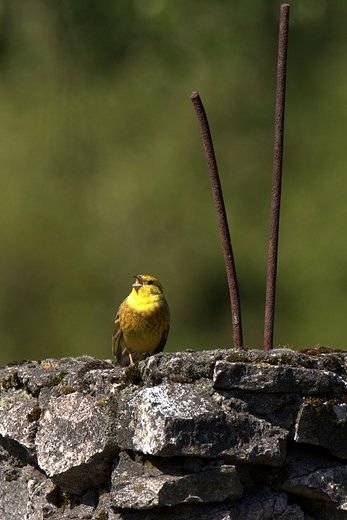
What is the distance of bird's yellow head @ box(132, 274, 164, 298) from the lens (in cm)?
422

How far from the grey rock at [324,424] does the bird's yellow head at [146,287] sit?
159 centimetres

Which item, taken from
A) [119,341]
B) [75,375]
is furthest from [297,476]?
[119,341]

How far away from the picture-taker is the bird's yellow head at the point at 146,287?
422cm

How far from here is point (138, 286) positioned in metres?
4.23

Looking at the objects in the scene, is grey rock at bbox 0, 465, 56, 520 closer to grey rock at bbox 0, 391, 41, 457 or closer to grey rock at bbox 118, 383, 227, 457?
grey rock at bbox 0, 391, 41, 457

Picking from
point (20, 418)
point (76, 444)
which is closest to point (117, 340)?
point (20, 418)

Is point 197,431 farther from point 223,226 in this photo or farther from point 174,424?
point 223,226

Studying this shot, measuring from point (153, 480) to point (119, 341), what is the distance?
1.52 m

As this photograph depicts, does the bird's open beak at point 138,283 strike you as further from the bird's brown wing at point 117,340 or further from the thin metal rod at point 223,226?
the thin metal rod at point 223,226

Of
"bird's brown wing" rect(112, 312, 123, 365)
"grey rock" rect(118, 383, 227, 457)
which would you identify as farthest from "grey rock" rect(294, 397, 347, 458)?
"bird's brown wing" rect(112, 312, 123, 365)

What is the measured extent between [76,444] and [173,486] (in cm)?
52

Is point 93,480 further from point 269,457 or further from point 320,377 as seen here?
point 320,377

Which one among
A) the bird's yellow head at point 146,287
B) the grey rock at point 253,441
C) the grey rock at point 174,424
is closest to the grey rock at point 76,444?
the grey rock at point 174,424

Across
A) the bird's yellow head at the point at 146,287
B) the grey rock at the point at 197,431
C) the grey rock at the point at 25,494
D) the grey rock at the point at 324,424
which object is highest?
the bird's yellow head at the point at 146,287
